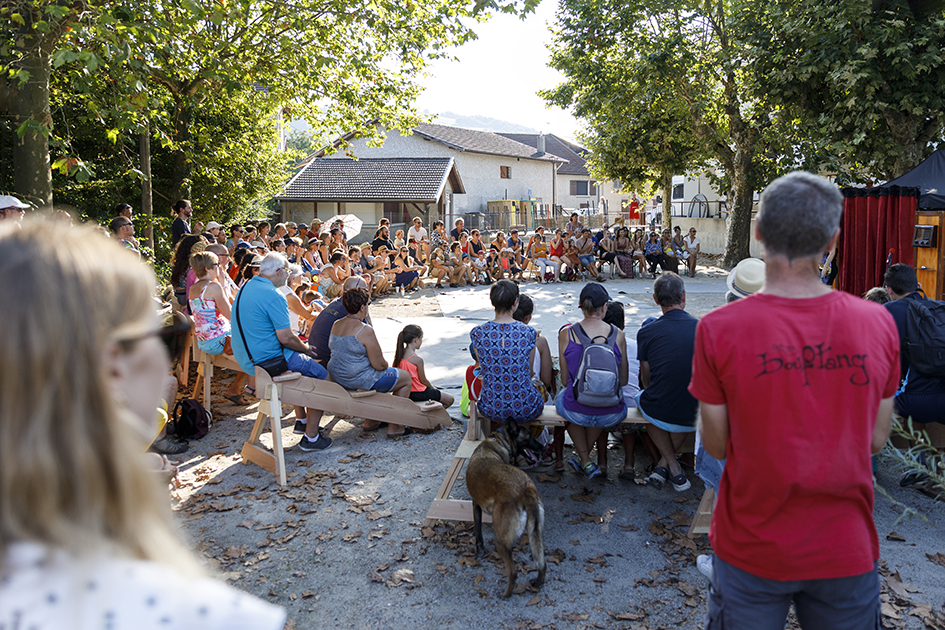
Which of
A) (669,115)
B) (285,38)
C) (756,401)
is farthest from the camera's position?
(669,115)

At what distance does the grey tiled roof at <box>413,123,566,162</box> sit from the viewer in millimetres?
38656

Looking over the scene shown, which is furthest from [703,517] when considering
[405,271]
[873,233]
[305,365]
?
[405,271]

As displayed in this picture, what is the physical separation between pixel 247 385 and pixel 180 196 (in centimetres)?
851

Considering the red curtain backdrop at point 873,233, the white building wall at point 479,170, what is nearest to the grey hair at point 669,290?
the red curtain backdrop at point 873,233

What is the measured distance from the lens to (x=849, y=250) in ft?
32.2

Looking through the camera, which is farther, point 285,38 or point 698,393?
point 285,38

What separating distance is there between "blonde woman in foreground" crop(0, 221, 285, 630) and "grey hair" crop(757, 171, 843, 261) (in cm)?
161

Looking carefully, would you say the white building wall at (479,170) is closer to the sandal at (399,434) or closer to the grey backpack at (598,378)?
the sandal at (399,434)

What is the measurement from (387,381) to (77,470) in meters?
5.07

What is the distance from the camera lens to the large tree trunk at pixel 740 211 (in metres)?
18.4

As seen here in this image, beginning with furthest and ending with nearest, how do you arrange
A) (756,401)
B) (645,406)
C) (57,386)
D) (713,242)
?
(713,242) < (645,406) < (756,401) < (57,386)

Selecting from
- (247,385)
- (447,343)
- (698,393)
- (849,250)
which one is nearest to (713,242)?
(849,250)

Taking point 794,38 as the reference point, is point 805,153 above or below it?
below

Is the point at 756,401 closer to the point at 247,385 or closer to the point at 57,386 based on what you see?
the point at 57,386
